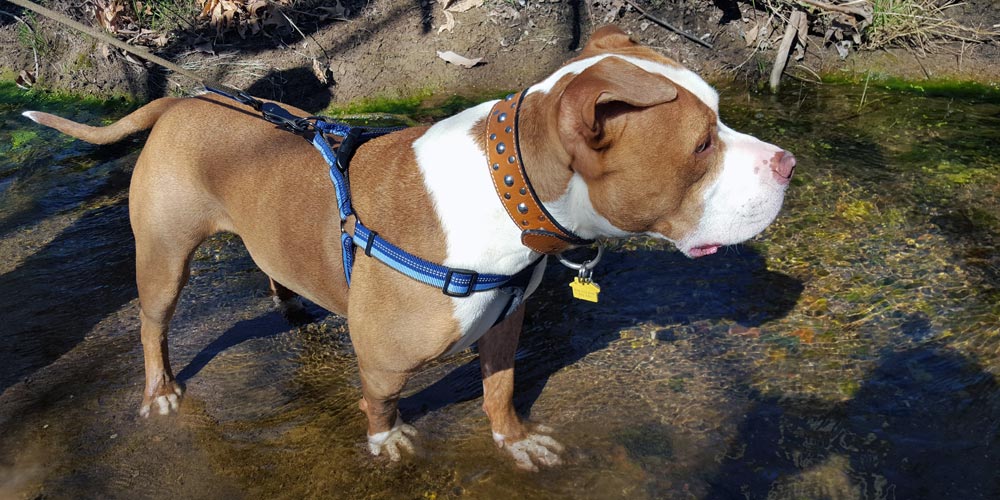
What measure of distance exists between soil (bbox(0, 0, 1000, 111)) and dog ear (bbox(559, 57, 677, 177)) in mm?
4339

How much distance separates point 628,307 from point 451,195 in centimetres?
195

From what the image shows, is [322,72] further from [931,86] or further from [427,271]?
[931,86]

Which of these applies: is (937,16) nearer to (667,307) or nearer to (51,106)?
(667,307)

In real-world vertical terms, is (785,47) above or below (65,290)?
above

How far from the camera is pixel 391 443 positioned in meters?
3.79

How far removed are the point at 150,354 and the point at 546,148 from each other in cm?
267

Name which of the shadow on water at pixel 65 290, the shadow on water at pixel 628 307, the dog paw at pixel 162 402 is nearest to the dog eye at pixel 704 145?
the shadow on water at pixel 628 307

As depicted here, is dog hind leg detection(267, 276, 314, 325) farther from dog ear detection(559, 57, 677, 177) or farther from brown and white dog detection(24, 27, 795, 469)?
dog ear detection(559, 57, 677, 177)

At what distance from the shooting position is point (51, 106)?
7980mm

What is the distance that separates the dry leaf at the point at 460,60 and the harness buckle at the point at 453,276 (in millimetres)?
4582

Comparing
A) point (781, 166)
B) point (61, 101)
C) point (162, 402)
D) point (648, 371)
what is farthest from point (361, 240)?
point (61, 101)

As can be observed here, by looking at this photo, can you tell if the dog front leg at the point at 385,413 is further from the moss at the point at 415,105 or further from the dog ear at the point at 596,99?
the moss at the point at 415,105

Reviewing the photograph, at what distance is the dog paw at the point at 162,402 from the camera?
4.30m

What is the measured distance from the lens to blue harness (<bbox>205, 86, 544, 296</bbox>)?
2928 millimetres
